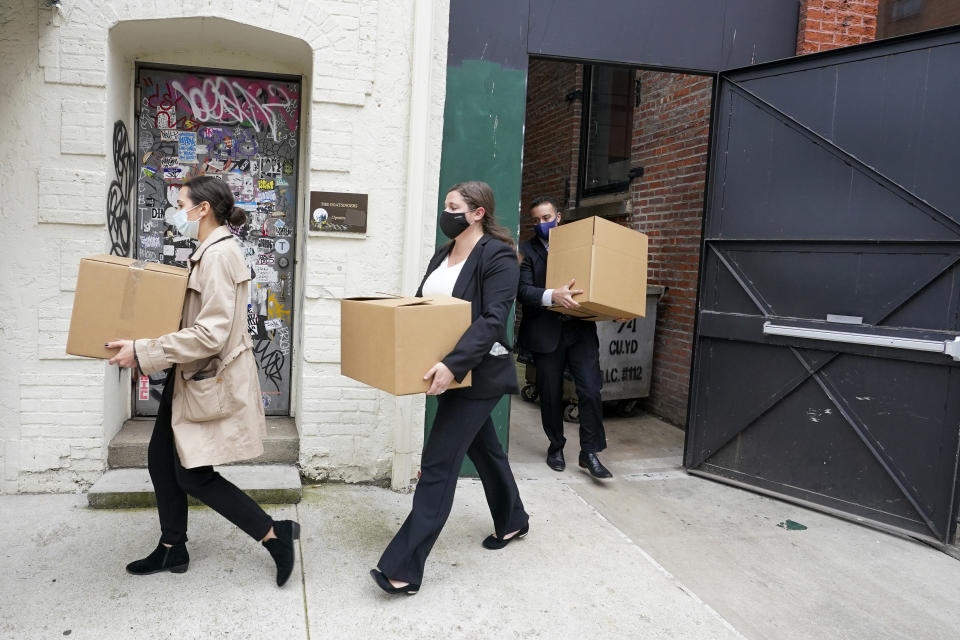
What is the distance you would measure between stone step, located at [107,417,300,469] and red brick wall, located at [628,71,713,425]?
360 cm

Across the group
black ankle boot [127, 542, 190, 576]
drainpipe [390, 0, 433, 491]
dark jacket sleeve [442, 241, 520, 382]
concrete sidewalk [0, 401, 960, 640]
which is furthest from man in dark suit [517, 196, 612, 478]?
black ankle boot [127, 542, 190, 576]

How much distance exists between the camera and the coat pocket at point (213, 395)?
298 centimetres

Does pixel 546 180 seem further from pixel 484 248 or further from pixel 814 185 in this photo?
pixel 484 248

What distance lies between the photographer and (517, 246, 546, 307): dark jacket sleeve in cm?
462

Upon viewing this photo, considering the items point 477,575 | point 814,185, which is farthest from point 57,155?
point 814,185

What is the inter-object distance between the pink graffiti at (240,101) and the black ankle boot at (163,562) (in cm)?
274

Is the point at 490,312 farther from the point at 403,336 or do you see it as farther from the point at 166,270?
the point at 166,270

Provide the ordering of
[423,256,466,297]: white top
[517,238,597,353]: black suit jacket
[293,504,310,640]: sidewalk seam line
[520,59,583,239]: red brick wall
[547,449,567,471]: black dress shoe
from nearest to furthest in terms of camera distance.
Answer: [293,504,310,640]: sidewalk seam line, [423,256,466,297]: white top, [517,238,597,353]: black suit jacket, [547,449,567,471]: black dress shoe, [520,59,583,239]: red brick wall

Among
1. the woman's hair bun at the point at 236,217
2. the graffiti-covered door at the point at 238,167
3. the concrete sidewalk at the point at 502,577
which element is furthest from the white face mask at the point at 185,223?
the graffiti-covered door at the point at 238,167

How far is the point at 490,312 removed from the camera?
3.13 m

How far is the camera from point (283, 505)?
418 cm

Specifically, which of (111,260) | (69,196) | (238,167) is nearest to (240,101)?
(238,167)

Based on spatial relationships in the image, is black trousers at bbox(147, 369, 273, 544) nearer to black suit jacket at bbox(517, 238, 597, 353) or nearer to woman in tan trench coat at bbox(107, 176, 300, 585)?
woman in tan trench coat at bbox(107, 176, 300, 585)

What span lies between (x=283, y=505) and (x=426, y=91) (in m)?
2.64
